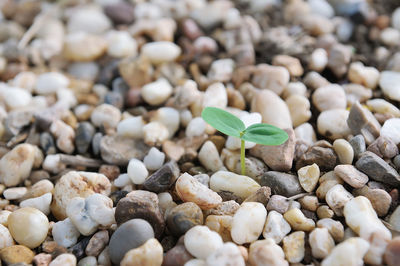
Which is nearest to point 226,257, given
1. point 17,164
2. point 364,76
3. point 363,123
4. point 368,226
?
point 368,226

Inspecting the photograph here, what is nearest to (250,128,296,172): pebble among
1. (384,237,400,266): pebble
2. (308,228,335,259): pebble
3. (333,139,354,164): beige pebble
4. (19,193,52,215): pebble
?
(333,139,354,164): beige pebble

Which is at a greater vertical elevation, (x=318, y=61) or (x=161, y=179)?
(x=318, y=61)

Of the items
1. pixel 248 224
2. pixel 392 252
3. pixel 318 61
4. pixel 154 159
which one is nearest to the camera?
pixel 392 252

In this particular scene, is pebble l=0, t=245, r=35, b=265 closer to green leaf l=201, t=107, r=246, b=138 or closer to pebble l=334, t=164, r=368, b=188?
green leaf l=201, t=107, r=246, b=138

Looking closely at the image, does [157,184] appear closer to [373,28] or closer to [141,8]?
[141,8]

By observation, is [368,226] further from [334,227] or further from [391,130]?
[391,130]

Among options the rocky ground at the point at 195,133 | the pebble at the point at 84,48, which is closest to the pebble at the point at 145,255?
the rocky ground at the point at 195,133
